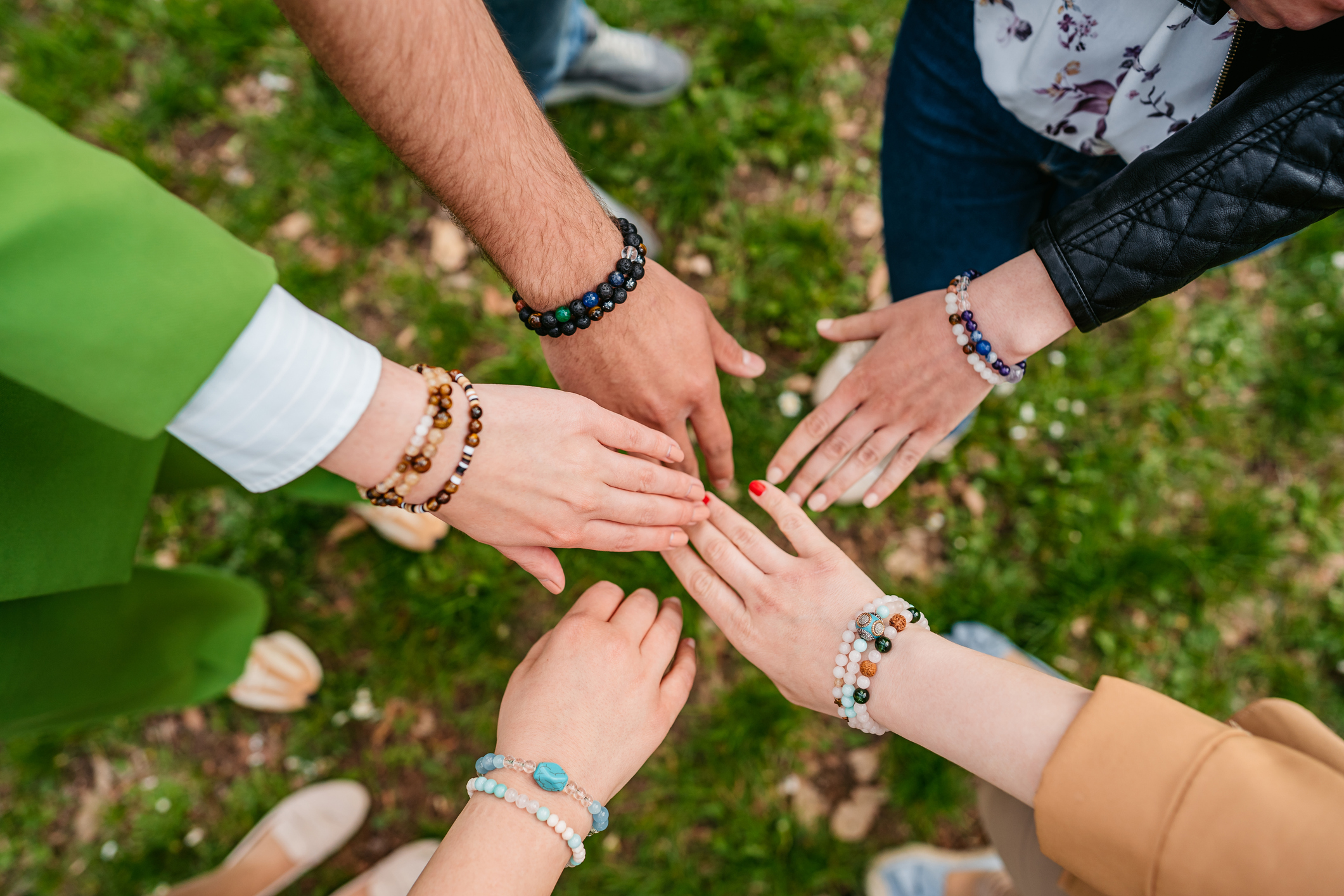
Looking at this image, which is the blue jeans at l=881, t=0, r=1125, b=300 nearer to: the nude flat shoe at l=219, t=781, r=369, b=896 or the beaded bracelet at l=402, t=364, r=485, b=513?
the beaded bracelet at l=402, t=364, r=485, b=513

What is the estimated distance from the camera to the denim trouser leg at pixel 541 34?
2.28m

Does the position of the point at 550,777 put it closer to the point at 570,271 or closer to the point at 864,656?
the point at 864,656

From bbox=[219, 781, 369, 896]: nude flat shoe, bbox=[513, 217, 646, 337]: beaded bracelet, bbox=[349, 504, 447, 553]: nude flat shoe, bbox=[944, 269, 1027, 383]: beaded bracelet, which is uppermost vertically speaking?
bbox=[944, 269, 1027, 383]: beaded bracelet

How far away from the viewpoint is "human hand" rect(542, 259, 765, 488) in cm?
187

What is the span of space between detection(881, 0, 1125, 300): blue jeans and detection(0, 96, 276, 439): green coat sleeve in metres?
2.03

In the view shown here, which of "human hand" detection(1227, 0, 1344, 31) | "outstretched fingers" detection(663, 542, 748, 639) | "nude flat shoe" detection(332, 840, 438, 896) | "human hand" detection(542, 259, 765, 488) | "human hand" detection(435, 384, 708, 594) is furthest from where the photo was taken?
"nude flat shoe" detection(332, 840, 438, 896)

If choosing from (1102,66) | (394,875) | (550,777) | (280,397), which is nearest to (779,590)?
(550,777)

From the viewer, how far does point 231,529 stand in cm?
308

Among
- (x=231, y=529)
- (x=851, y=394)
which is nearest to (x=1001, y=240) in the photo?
(x=851, y=394)

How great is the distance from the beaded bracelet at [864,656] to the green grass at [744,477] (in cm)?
113

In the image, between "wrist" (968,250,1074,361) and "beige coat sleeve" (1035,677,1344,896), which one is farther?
"wrist" (968,250,1074,361)

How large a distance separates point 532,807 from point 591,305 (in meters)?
1.23

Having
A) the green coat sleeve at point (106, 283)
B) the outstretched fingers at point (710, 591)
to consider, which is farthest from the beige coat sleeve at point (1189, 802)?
the green coat sleeve at point (106, 283)

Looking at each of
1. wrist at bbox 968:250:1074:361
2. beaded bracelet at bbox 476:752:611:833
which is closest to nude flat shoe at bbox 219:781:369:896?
beaded bracelet at bbox 476:752:611:833
